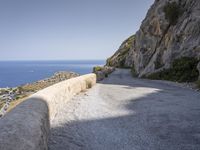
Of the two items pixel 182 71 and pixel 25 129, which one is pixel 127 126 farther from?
pixel 182 71

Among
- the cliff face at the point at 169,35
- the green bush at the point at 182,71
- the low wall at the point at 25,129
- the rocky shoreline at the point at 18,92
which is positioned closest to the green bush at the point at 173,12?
the cliff face at the point at 169,35

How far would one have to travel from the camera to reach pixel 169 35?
104 feet

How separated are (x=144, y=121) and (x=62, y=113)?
2.89 m

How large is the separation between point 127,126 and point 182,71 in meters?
16.2

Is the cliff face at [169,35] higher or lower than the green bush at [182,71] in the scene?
higher

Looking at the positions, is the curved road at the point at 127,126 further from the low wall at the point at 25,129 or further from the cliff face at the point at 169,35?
the cliff face at the point at 169,35

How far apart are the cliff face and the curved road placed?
13.6m

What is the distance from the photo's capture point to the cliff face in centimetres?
2605

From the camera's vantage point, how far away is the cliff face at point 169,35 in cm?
2605

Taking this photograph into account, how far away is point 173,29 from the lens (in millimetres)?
30922

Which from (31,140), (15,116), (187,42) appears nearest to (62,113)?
(15,116)

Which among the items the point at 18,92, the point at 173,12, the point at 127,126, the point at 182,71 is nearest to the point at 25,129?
the point at 127,126

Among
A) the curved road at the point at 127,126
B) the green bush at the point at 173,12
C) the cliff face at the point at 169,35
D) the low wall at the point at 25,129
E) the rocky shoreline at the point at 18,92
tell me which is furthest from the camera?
the green bush at the point at 173,12

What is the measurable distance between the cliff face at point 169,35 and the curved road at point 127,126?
1361 centimetres
